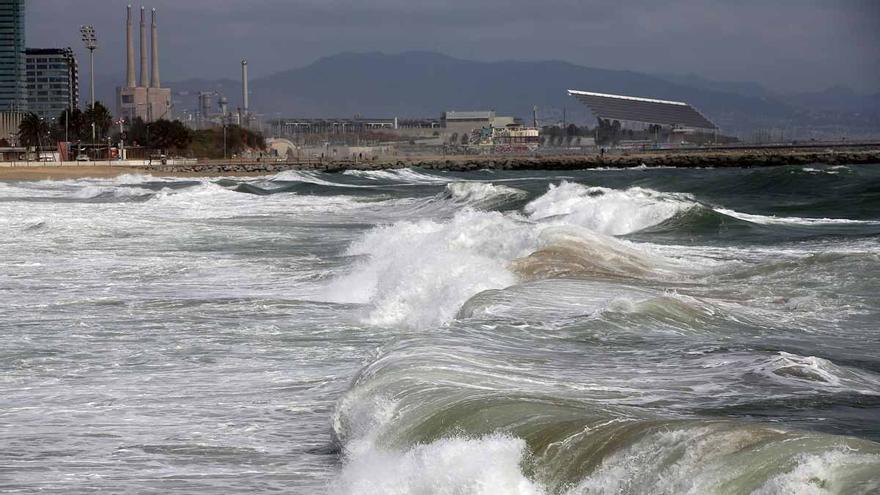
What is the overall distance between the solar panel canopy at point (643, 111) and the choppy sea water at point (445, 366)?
16023cm

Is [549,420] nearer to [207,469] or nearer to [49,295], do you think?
[207,469]

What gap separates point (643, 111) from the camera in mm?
184750

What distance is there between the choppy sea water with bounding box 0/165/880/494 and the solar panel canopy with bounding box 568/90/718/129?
160231 mm

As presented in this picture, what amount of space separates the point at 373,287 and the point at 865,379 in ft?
24.3

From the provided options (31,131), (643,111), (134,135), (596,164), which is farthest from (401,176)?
(643,111)

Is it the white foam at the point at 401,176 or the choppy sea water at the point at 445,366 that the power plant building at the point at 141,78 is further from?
the choppy sea water at the point at 445,366

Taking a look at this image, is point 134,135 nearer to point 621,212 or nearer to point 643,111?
point 643,111

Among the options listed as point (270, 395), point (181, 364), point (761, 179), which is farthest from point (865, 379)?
point (761, 179)

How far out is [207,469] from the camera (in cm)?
795

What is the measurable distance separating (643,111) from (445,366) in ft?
586

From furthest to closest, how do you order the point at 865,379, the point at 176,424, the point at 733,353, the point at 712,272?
the point at 712,272 → the point at 733,353 → the point at 865,379 → the point at 176,424

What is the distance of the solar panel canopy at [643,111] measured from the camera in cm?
18062

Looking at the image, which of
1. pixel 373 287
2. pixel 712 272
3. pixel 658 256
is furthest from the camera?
pixel 658 256

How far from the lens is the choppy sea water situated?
6758mm
